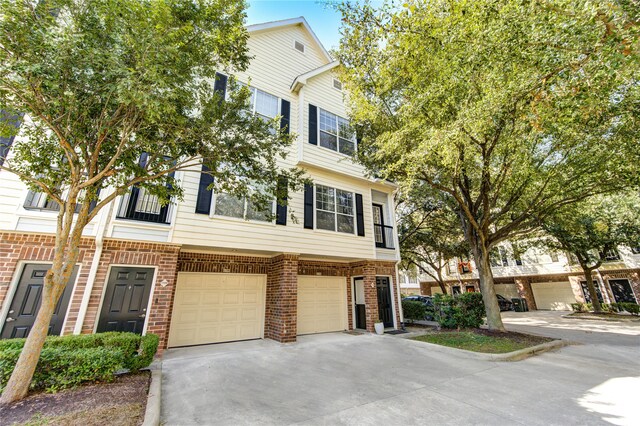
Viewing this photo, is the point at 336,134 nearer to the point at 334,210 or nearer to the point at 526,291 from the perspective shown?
the point at 334,210

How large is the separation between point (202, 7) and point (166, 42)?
111cm

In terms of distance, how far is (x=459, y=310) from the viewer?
1052 centimetres

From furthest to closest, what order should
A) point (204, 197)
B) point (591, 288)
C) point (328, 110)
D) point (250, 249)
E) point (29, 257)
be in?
point (591, 288) < point (328, 110) < point (250, 249) < point (204, 197) < point (29, 257)

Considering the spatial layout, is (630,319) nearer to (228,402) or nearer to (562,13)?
(562,13)

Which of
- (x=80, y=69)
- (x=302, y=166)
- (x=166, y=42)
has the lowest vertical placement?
(x=80, y=69)

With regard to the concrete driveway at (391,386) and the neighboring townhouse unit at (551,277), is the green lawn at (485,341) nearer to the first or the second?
the concrete driveway at (391,386)

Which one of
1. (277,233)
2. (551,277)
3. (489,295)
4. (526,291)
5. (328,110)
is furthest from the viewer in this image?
(526,291)

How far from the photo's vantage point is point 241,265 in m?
8.98

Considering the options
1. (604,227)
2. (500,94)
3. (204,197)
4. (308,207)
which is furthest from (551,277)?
(204,197)

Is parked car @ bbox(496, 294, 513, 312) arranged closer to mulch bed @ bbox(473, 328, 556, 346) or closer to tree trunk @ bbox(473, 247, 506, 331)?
tree trunk @ bbox(473, 247, 506, 331)

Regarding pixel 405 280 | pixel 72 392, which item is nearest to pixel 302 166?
pixel 72 392

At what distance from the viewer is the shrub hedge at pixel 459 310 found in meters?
10.5

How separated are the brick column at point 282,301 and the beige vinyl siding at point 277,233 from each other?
0.61m

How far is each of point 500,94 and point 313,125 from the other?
630 centimetres
